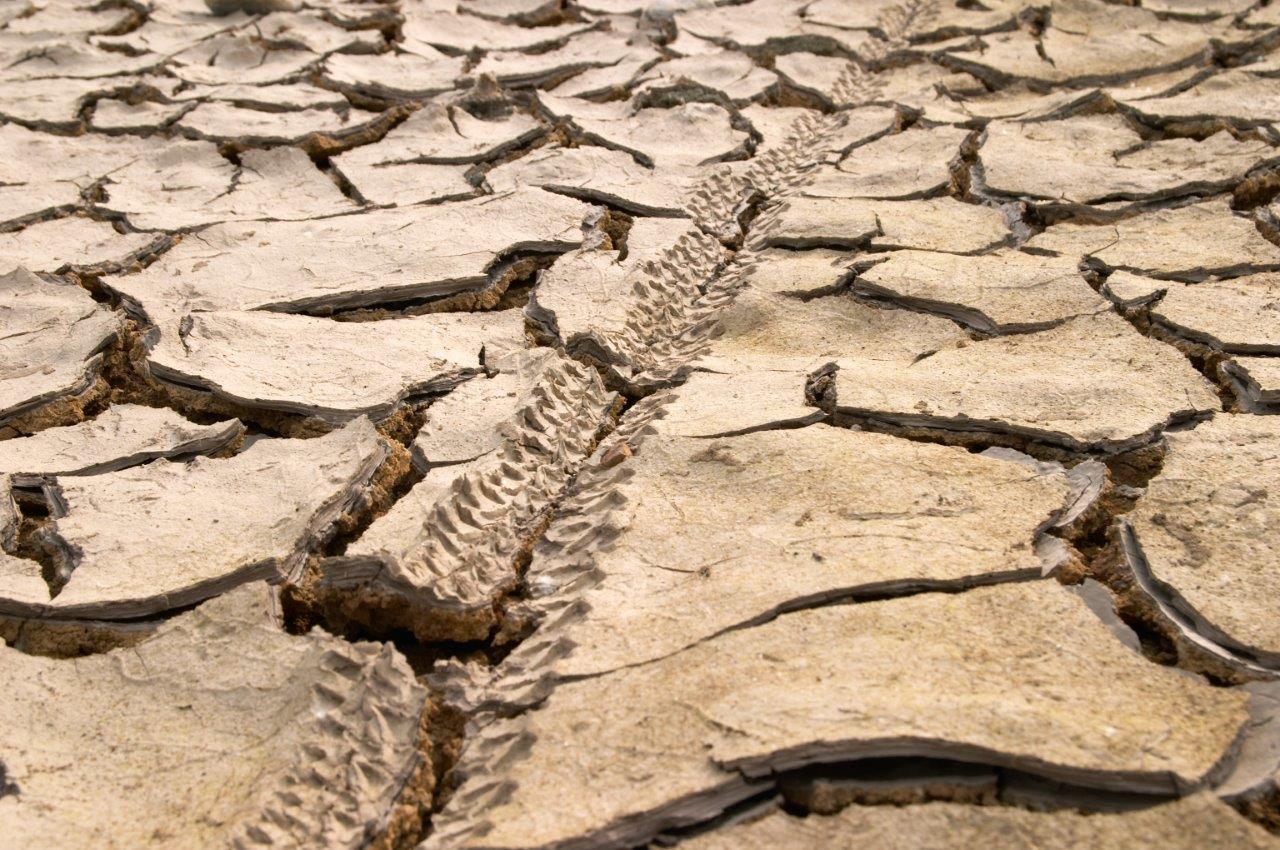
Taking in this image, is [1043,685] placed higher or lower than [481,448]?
higher

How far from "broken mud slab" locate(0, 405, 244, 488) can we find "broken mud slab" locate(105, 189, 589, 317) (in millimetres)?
347

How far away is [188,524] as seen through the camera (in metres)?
1.41

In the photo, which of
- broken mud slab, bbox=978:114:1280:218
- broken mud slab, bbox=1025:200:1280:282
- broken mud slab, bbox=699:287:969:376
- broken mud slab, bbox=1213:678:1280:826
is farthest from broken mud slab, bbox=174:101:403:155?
broken mud slab, bbox=1213:678:1280:826

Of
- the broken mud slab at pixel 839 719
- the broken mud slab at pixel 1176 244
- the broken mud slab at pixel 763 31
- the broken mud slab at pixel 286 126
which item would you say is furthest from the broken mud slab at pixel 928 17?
the broken mud slab at pixel 839 719

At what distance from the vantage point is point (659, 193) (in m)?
2.38

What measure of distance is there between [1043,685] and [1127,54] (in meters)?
2.59

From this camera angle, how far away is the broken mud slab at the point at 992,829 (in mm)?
905

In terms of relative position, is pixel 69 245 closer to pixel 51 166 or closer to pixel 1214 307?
pixel 51 166

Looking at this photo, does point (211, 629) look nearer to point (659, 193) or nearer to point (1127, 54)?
point (659, 193)

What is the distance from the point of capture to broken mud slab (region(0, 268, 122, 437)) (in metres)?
1.70

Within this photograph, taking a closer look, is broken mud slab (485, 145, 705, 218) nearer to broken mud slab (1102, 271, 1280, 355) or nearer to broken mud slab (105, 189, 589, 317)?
broken mud slab (105, 189, 589, 317)

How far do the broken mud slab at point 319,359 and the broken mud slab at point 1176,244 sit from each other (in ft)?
3.62

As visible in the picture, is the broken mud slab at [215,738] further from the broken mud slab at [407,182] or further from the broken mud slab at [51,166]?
the broken mud slab at [51,166]

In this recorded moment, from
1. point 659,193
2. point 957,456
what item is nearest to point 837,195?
point 659,193
